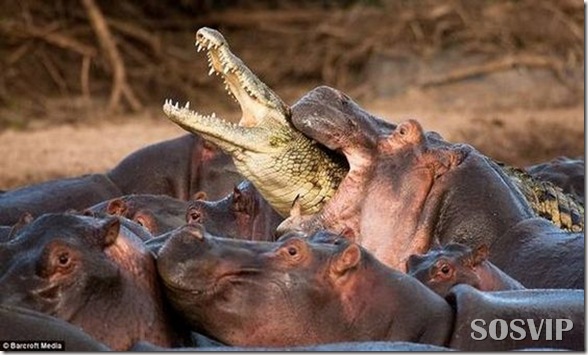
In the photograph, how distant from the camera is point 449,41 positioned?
14.9 m

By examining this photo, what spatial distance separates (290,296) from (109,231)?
1.54 ft

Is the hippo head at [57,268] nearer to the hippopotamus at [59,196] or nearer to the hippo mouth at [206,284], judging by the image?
the hippo mouth at [206,284]

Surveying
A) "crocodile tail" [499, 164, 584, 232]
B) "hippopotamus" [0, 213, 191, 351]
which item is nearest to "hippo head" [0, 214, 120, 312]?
"hippopotamus" [0, 213, 191, 351]

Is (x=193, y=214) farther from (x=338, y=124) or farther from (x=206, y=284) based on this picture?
(x=206, y=284)

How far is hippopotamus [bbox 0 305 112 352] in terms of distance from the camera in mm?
3900

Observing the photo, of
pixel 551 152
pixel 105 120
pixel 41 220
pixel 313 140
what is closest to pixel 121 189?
pixel 313 140

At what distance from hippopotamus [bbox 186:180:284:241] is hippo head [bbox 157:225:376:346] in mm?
1588

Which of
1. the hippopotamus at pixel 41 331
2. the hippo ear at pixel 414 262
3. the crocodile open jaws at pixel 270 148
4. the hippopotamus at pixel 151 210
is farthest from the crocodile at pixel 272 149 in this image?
the hippopotamus at pixel 41 331

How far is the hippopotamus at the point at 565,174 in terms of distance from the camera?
23.4 ft

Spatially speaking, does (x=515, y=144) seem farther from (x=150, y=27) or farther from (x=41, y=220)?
(x=41, y=220)

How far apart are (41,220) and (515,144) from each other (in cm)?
862

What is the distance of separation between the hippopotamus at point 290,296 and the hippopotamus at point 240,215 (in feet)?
5.22

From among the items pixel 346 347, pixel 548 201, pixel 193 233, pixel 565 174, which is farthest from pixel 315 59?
pixel 346 347

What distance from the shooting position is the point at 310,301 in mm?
4293
